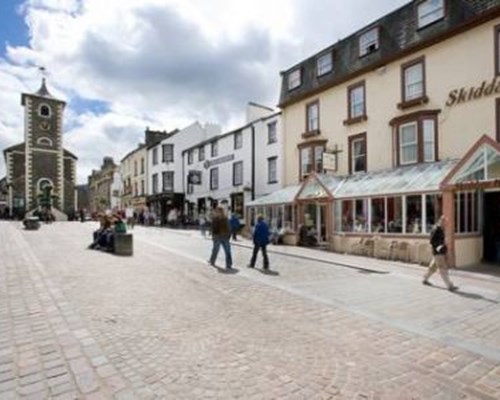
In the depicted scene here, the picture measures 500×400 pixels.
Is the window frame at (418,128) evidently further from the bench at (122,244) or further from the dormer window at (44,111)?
the dormer window at (44,111)

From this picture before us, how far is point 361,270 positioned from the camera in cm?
1261

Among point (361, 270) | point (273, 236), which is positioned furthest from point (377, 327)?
point (273, 236)

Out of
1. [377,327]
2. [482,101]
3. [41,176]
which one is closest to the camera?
[377,327]

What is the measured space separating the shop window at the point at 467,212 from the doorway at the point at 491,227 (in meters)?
0.36

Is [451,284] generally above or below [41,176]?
below

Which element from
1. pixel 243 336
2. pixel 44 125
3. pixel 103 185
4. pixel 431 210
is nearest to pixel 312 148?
pixel 431 210

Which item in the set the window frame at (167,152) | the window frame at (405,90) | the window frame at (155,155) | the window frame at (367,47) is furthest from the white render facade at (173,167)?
the window frame at (405,90)

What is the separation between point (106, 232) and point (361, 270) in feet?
32.4

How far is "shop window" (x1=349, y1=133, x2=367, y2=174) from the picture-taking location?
64.2 ft

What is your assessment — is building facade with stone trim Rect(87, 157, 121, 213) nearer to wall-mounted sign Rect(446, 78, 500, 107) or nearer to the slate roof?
the slate roof

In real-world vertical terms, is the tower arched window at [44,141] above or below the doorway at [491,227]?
above

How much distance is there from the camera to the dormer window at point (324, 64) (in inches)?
845

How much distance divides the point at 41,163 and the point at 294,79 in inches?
1675

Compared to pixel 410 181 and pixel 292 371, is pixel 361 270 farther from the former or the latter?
pixel 292 371
